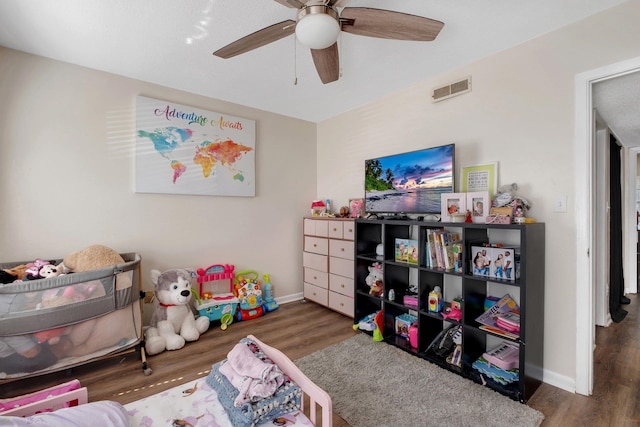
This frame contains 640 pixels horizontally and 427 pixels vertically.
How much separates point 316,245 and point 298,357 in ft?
4.73

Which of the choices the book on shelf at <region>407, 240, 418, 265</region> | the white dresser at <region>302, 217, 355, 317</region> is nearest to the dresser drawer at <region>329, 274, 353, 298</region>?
the white dresser at <region>302, 217, 355, 317</region>

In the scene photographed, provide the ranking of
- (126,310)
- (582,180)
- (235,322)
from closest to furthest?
(582,180)
(126,310)
(235,322)

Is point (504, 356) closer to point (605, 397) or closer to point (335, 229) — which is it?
point (605, 397)

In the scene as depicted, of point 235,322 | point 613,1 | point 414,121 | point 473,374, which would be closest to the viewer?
point 613,1

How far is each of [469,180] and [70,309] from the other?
3114 millimetres

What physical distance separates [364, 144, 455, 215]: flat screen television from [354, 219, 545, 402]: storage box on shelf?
24 centimetres

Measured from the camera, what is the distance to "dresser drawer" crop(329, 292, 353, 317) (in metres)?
3.11

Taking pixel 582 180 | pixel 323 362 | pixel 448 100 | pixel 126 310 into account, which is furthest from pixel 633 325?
pixel 126 310

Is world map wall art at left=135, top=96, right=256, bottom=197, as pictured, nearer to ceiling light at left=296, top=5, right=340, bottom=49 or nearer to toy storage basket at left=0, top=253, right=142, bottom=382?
toy storage basket at left=0, top=253, right=142, bottom=382

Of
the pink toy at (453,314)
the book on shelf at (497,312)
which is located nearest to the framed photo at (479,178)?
the book on shelf at (497,312)

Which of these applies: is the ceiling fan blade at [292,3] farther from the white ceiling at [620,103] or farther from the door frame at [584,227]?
the white ceiling at [620,103]

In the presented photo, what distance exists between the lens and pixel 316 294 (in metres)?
3.58

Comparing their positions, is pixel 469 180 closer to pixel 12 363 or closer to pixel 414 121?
pixel 414 121

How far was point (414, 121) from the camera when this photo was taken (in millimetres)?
2873
